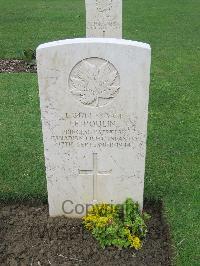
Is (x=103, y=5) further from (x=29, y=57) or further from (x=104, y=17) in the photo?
(x=29, y=57)

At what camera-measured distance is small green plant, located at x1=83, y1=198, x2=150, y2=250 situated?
444 centimetres

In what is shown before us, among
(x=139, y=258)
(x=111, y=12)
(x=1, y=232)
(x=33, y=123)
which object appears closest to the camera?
(x=139, y=258)

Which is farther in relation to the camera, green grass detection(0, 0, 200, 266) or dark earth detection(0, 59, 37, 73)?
dark earth detection(0, 59, 37, 73)

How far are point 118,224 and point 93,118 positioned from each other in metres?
1.03

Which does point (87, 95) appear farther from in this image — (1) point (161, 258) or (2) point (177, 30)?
(2) point (177, 30)

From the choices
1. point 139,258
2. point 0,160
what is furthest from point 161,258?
point 0,160

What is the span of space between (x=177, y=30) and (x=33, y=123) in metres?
7.98

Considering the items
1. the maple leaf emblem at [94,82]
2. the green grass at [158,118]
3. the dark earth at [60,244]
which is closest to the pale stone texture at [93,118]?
the maple leaf emblem at [94,82]

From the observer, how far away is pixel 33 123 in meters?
7.28

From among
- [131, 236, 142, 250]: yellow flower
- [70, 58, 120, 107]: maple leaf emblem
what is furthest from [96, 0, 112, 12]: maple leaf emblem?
[131, 236, 142, 250]: yellow flower

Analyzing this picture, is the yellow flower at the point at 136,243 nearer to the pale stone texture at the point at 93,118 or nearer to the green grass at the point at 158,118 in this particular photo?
the green grass at the point at 158,118

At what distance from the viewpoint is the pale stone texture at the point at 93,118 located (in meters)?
4.07

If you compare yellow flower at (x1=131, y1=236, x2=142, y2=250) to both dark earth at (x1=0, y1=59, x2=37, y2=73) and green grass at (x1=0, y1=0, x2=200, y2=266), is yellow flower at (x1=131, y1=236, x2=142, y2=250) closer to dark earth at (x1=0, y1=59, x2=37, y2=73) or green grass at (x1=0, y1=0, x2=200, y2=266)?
green grass at (x1=0, y1=0, x2=200, y2=266)

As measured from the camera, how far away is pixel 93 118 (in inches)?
171
